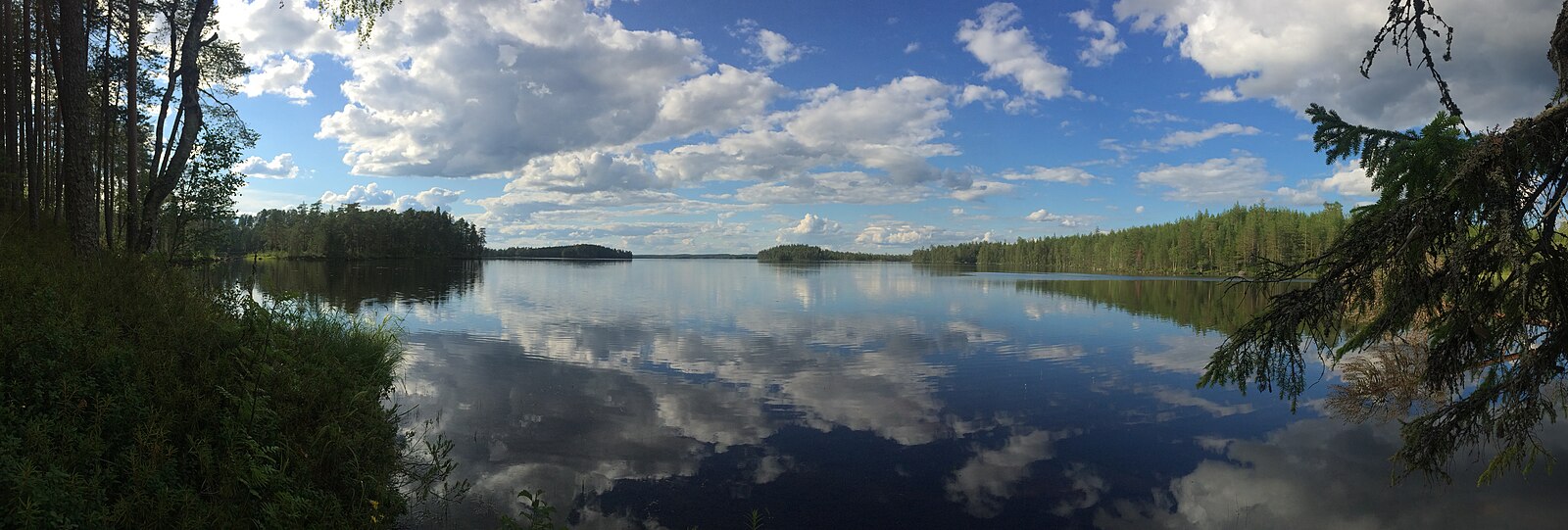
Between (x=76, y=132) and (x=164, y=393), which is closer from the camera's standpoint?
(x=164, y=393)

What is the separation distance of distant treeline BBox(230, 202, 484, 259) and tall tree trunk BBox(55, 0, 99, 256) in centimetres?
12989

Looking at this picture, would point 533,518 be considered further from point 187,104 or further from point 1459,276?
point 187,104

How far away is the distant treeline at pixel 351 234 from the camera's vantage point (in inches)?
5202

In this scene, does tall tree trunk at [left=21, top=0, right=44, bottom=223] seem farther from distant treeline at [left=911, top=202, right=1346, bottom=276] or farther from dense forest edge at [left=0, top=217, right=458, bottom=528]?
distant treeline at [left=911, top=202, right=1346, bottom=276]

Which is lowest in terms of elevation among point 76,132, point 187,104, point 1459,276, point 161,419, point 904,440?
point 904,440

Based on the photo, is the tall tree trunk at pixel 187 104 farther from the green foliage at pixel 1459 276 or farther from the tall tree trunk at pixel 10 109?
the green foliage at pixel 1459 276

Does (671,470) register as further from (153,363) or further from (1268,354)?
(1268,354)

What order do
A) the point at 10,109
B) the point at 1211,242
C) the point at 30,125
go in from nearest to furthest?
the point at 10,109 < the point at 30,125 < the point at 1211,242

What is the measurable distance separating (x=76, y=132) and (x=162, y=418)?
951 cm

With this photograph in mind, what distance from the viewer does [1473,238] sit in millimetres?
4723

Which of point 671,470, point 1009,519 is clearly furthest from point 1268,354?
point 671,470

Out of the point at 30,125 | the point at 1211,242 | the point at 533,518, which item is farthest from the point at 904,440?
the point at 1211,242

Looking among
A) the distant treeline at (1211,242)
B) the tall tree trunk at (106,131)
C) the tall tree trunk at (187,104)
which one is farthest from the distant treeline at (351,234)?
the distant treeline at (1211,242)

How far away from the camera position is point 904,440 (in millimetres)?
12359
